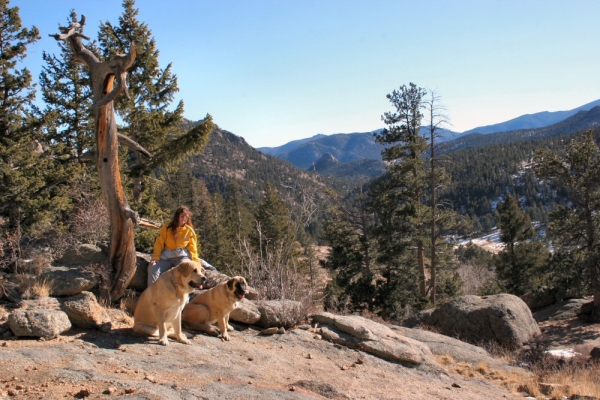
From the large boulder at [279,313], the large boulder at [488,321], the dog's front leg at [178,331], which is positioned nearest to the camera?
the dog's front leg at [178,331]

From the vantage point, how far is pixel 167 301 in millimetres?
6023

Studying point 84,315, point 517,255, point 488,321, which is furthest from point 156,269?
point 517,255

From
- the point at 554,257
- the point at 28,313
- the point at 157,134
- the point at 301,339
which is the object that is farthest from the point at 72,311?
the point at 554,257

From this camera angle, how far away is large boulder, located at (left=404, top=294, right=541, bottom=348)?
43.1 ft

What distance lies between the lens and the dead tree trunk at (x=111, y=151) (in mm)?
7160

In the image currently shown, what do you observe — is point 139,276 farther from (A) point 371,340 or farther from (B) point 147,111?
(B) point 147,111

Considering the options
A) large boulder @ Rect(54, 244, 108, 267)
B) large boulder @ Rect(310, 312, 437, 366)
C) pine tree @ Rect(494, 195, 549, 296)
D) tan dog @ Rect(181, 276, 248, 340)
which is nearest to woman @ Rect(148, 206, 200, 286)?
tan dog @ Rect(181, 276, 248, 340)

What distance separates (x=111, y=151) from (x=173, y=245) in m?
1.97

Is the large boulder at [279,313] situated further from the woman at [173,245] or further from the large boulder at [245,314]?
the woman at [173,245]

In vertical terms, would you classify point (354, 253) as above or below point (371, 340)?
below

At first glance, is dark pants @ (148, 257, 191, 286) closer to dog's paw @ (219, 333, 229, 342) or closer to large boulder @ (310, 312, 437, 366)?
dog's paw @ (219, 333, 229, 342)

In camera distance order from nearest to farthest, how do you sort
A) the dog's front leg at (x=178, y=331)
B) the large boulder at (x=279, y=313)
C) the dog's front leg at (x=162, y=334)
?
the dog's front leg at (x=162, y=334) → the dog's front leg at (x=178, y=331) → the large boulder at (x=279, y=313)

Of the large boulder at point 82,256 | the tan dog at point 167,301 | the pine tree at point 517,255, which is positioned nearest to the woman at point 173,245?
the tan dog at point 167,301

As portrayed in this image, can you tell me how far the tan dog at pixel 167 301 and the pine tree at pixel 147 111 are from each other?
9217mm
